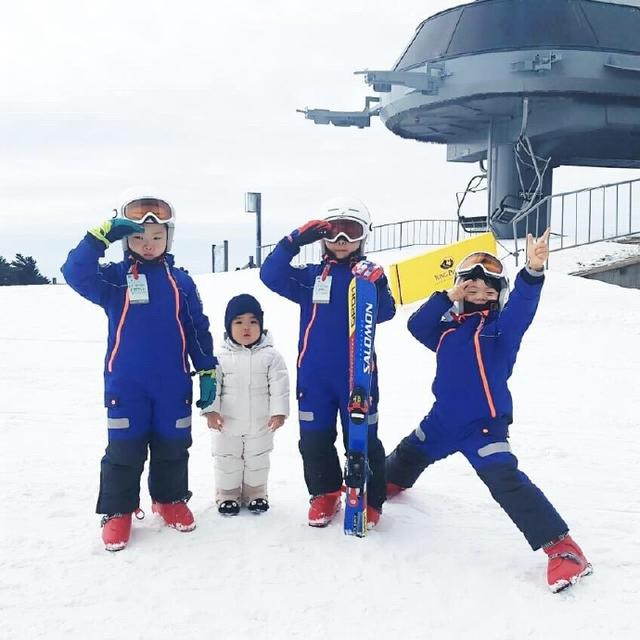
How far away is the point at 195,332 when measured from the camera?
377 cm

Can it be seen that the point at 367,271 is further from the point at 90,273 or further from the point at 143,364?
the point at 90,273

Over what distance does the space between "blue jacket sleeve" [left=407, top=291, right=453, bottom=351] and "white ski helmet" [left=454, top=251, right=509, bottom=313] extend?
0.08 m

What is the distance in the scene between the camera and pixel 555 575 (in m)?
3.13

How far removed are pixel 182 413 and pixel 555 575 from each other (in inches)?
79.6

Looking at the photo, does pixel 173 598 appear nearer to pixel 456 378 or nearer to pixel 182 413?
pixel 182 413

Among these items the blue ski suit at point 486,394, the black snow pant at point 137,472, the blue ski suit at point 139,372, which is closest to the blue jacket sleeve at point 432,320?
the blue ski suit at point 486,394

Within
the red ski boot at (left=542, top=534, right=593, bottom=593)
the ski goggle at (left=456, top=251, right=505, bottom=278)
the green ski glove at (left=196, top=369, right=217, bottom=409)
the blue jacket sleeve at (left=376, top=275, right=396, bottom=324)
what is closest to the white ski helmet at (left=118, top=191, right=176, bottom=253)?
the green ski glove at (left=196, top=369, right=217, bottom=409)

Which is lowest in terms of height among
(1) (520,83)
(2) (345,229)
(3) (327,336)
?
(3) (327,336)

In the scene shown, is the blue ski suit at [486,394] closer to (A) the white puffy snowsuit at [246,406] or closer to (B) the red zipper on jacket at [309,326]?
(B) the red zipper on jacket at [309,326]

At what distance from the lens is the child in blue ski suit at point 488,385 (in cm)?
327

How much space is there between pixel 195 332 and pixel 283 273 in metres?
0.59

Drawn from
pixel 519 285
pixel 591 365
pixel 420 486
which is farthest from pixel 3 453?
pixel 591 365

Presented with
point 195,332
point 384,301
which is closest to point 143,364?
point 195,332

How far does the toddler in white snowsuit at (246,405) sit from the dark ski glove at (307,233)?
0.49 meters
